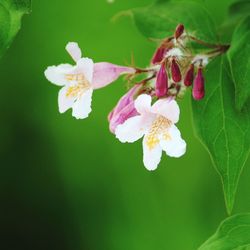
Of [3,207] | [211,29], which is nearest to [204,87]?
[211,29]

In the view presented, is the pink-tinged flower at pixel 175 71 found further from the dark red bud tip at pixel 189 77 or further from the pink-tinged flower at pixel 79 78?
the pink-tinged flower at pixel 79 78

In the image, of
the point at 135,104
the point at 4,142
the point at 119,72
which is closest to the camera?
the point at 135,104

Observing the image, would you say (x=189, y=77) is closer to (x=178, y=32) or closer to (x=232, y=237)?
(x=178, y=32)

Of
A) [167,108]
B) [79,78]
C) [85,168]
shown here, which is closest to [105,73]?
[79,78]

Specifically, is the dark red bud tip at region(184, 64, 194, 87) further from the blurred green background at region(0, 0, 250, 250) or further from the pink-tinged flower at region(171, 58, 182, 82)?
the blurred green background at region(0, 0, 250, 250)

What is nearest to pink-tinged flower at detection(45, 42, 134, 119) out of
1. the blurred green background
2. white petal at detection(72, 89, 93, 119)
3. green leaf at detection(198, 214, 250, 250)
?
white petal at detection(72, 89, 93, 119)

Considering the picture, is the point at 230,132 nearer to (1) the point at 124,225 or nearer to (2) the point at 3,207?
(1) the point at 124,225
